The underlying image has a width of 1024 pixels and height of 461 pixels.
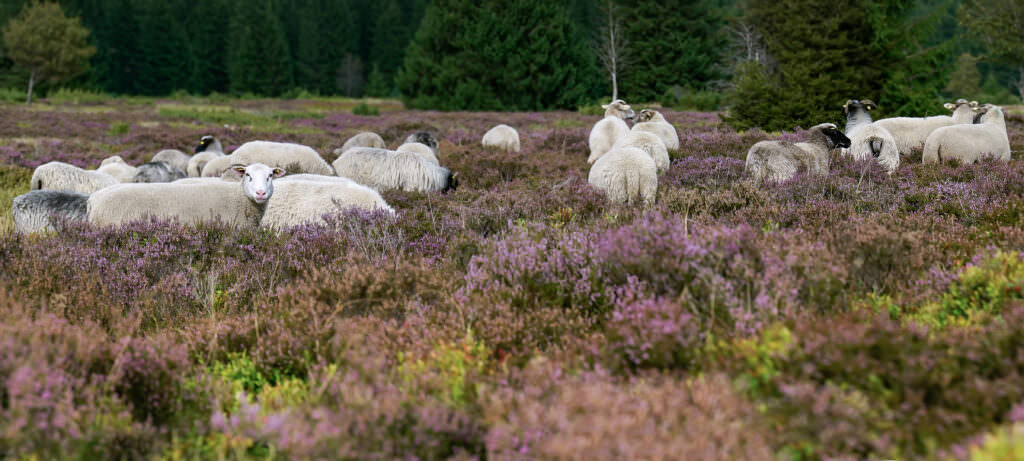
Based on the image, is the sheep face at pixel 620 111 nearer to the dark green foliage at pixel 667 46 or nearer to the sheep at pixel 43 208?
the sheep at pixel 43 208

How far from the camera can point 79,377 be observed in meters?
2.73

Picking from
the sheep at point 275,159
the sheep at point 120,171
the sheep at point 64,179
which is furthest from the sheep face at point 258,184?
the sheep at point 120,171

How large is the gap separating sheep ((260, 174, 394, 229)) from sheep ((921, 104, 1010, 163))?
9184 millimetres

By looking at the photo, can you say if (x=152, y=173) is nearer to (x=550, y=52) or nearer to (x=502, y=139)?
(x=502, y=139)

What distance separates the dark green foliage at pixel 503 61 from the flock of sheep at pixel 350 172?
34.3 metres

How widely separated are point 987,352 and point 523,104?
156ft

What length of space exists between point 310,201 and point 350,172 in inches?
156

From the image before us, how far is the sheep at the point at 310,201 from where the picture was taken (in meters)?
7.13

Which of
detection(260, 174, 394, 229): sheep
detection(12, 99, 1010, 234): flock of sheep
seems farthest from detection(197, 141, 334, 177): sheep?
detection(260, 174, 394, 229): sheep

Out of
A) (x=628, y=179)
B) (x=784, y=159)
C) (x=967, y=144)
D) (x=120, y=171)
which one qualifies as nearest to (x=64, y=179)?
(x=120, y=171)

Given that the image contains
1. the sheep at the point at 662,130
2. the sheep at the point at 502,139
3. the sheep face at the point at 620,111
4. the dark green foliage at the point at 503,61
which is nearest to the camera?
the sheep at the point at 662,130

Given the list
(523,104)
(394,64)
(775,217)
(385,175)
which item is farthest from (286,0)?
(775,217)

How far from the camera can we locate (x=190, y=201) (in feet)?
24.1

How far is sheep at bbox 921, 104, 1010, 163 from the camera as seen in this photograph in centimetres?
1011
